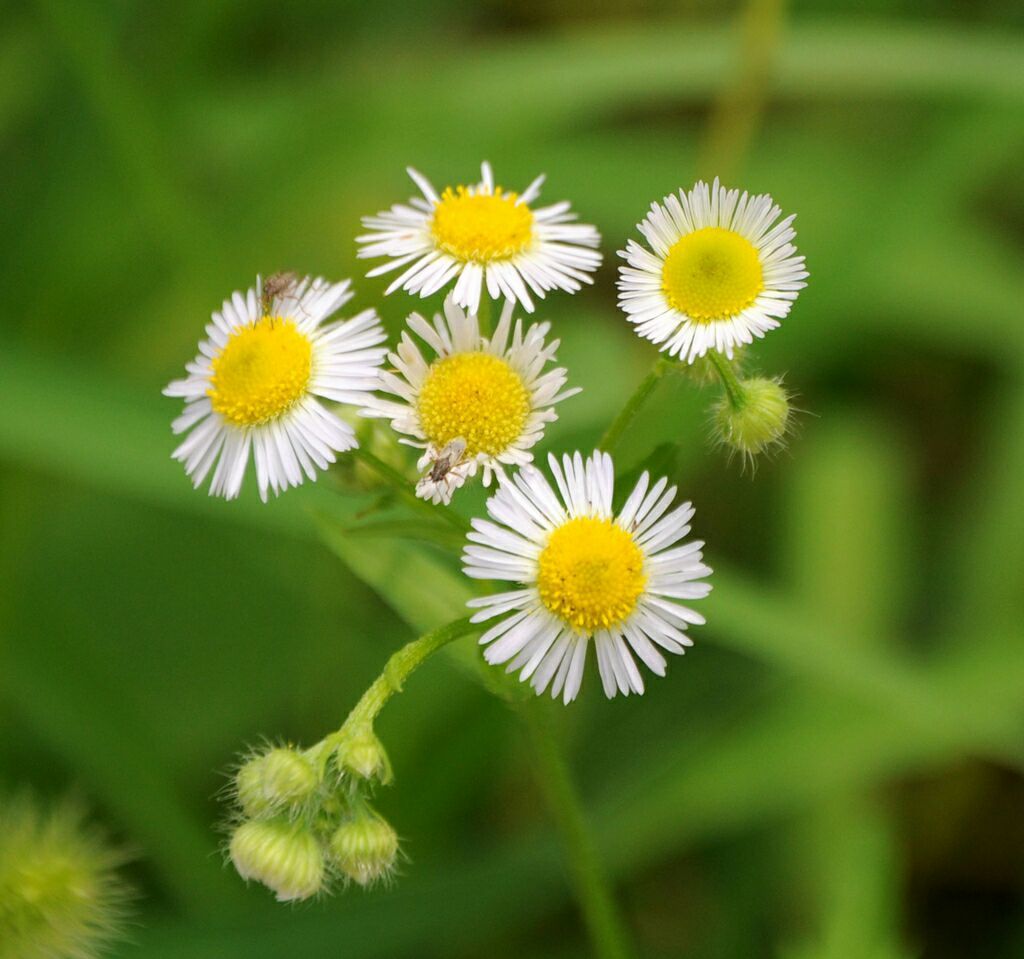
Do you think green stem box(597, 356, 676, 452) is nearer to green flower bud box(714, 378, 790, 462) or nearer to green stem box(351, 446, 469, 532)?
green flower bud box(714, 378, 790, 462)

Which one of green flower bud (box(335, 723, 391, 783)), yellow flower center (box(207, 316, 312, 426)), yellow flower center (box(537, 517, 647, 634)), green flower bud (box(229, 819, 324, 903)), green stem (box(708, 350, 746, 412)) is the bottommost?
green flower bud (box(229, 819, 324, 903))

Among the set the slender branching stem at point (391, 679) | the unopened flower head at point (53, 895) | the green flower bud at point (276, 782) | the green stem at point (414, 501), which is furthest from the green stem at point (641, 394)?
the unopened flower head at point (53, 895)

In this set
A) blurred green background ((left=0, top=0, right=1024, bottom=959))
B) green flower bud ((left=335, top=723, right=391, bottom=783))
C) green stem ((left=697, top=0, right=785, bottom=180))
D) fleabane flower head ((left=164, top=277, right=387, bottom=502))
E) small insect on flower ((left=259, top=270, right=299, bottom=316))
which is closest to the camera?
green flower bud ((left=335, top=723, right=391, bottom=783))

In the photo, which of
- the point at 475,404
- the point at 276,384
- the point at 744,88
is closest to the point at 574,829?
the point at 475,404

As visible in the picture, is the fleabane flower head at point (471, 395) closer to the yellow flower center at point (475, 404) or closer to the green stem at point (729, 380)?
the yellow flower center at point (475, 404)

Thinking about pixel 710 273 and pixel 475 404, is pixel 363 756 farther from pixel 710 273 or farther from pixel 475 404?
pixel 710 273

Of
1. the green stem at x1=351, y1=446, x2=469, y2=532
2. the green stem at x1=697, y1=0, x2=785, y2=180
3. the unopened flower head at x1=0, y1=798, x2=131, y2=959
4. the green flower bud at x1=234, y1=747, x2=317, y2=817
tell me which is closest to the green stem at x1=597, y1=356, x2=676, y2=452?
the green stem at x1=351, y1=446, x2=469, y2=532

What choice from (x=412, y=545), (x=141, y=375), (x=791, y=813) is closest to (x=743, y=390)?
(x=412, y=545)
